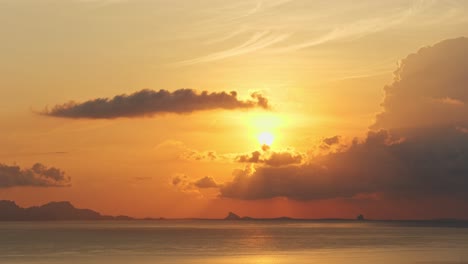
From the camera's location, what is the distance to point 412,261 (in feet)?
423

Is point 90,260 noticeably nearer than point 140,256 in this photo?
Yes

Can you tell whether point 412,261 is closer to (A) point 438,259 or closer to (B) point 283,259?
(A) point 438,259

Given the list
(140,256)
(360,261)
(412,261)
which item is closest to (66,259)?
(140,256)

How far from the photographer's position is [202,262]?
125062mm

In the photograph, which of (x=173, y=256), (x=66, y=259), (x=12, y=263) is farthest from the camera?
(x=173, y=256)

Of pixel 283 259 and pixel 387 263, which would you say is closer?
pixel 387 263

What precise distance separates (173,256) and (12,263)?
28.8 meters

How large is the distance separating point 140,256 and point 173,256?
565 cm

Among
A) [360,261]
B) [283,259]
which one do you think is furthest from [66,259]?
[360,261]

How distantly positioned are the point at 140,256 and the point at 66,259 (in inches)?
544

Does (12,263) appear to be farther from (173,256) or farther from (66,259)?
(173,256)

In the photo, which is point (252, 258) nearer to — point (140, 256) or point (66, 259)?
point (140, 256)

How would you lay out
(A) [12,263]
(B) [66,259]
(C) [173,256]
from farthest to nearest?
(C) [173,256], (B) [66,259], (A) [12,263]

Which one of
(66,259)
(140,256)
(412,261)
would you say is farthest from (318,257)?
(66,259)
